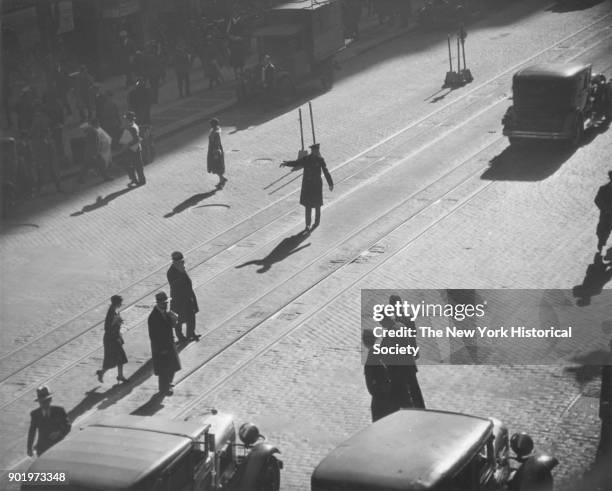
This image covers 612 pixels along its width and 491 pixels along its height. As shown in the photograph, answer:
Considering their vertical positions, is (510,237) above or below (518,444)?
below

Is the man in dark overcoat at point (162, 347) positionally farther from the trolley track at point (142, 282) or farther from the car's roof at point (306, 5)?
the car's roof at point (306, 5)

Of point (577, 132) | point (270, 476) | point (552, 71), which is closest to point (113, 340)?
point (270, 476)

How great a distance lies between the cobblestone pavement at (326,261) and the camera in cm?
1784

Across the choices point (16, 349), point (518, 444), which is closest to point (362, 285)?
point (16, 349)

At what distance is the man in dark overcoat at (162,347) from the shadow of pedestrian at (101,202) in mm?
10600

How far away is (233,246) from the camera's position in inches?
1013

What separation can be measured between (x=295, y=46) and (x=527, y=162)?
11416mm

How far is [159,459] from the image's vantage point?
12.7m

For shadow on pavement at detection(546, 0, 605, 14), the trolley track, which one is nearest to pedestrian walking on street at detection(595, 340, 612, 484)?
the trolley track

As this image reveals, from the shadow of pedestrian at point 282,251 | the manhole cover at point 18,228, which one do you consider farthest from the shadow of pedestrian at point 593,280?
the manhole cover at point 18,228

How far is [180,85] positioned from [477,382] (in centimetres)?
2381

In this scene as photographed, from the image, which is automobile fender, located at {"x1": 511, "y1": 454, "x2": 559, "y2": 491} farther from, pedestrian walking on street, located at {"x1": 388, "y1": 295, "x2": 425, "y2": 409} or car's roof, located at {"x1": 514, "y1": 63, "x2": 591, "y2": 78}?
car's roof, located at {"x1": 514, "y1": 63, "x2": 591, "y2": 78}

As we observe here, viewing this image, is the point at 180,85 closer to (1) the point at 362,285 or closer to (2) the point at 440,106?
(2) the point at 440,106

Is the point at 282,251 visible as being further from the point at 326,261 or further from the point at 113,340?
the point at 113,340
